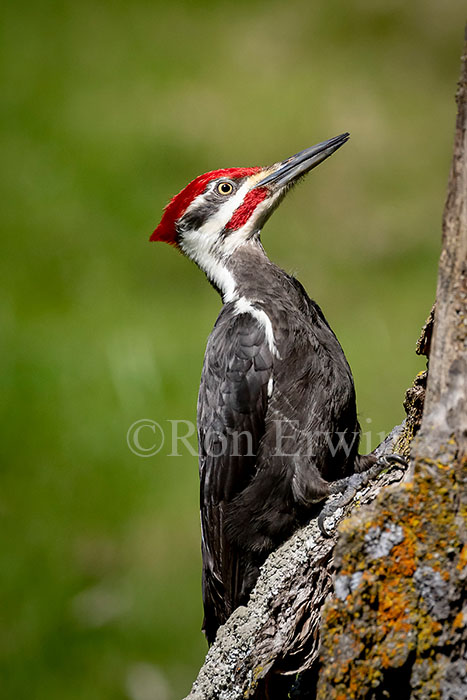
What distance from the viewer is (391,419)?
17.7 ft

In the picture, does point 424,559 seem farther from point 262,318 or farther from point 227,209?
point 227,209

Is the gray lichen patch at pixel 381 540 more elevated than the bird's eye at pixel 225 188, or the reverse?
the bird's eye at pixel 225 188

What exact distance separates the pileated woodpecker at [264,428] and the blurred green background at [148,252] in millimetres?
1608

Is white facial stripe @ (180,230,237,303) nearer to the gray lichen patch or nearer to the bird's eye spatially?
the bird's eye

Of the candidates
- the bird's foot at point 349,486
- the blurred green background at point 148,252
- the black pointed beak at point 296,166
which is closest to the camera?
the bird's foot at point 349,486

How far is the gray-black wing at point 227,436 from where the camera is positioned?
331 cm

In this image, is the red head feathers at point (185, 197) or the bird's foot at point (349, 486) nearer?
the bird's foot at point (349, 486)

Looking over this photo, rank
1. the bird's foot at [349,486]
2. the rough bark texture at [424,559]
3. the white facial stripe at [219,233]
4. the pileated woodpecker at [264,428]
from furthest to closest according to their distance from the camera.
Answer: the white facial stripe at [219,233] < the pileated woodpecker at [264,428] < the bird's foot at [349,486] < the rough bark texture at [424,559]

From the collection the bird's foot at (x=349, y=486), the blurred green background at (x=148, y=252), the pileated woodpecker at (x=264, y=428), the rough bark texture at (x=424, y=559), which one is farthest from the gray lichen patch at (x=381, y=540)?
the blurred green background at (x=148, y=252)

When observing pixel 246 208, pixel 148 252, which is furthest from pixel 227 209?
pixel 148 252

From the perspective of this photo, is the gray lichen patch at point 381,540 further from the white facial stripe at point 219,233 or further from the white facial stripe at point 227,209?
the white facial stripe at point 227,209

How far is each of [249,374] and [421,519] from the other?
1293 mm

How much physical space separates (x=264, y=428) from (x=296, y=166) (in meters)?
1.28

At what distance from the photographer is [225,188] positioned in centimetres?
401
